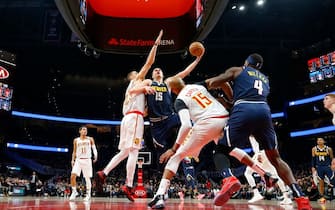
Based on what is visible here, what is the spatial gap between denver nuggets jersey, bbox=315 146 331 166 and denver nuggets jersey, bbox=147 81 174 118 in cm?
613

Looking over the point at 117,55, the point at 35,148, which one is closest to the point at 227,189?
the point at 117,55

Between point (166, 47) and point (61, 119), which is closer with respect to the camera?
point (166, 47)

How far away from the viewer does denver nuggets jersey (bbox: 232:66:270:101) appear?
3.72 metres

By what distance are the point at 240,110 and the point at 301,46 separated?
2058cm

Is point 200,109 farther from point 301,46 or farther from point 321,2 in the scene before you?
point 301,46

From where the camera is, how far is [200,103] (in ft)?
13.0

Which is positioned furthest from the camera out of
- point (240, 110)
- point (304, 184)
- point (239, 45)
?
point (239, 45)

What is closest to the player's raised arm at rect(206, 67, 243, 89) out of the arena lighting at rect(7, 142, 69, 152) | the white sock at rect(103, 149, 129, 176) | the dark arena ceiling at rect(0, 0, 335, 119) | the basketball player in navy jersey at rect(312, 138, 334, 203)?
the white sock at rect(103, 149, 129, 176)

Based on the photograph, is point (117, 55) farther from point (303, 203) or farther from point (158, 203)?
point (303, 203)

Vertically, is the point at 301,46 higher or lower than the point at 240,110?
higher

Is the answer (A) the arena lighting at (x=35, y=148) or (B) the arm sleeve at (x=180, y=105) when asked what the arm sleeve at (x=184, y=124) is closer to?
(B) the arm sleeve at (x=180, y=105)

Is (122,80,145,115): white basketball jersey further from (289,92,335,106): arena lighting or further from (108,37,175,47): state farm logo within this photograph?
(289,92,335,106): arena lighting

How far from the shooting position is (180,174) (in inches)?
1052

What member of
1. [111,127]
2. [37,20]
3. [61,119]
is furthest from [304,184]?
[61,119]
